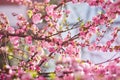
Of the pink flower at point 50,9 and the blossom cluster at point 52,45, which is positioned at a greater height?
the pink flower at point 50,9

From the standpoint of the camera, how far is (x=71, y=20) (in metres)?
4.15

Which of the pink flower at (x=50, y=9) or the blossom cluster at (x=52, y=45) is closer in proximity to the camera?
the blossom cluster at (x=52, y=45)

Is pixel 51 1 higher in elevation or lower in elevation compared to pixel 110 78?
higher

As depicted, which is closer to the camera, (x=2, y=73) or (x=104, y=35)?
(x=2, y=73)

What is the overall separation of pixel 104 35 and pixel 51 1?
3.09 feet

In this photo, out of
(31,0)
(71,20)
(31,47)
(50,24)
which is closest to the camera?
A: (31,47)

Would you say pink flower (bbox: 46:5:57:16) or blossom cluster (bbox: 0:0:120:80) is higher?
pink flower (bbox: 46:5:57:16)

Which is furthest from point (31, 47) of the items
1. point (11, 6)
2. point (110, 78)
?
point (110, 78)

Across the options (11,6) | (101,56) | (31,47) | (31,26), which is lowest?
(101,56)

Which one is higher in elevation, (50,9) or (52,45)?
(50,9)

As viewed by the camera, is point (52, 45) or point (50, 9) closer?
point (52, 45)

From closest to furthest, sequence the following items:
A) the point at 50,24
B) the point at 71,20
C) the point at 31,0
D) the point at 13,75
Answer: the point at 13,75 < the point at 50,24 < the point at 31,0 < the point at 71,20

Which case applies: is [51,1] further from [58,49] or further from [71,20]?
[58,49]

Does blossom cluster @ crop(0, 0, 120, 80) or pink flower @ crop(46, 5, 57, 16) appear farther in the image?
pink flower @ crop(46, 5, 57, 16)
